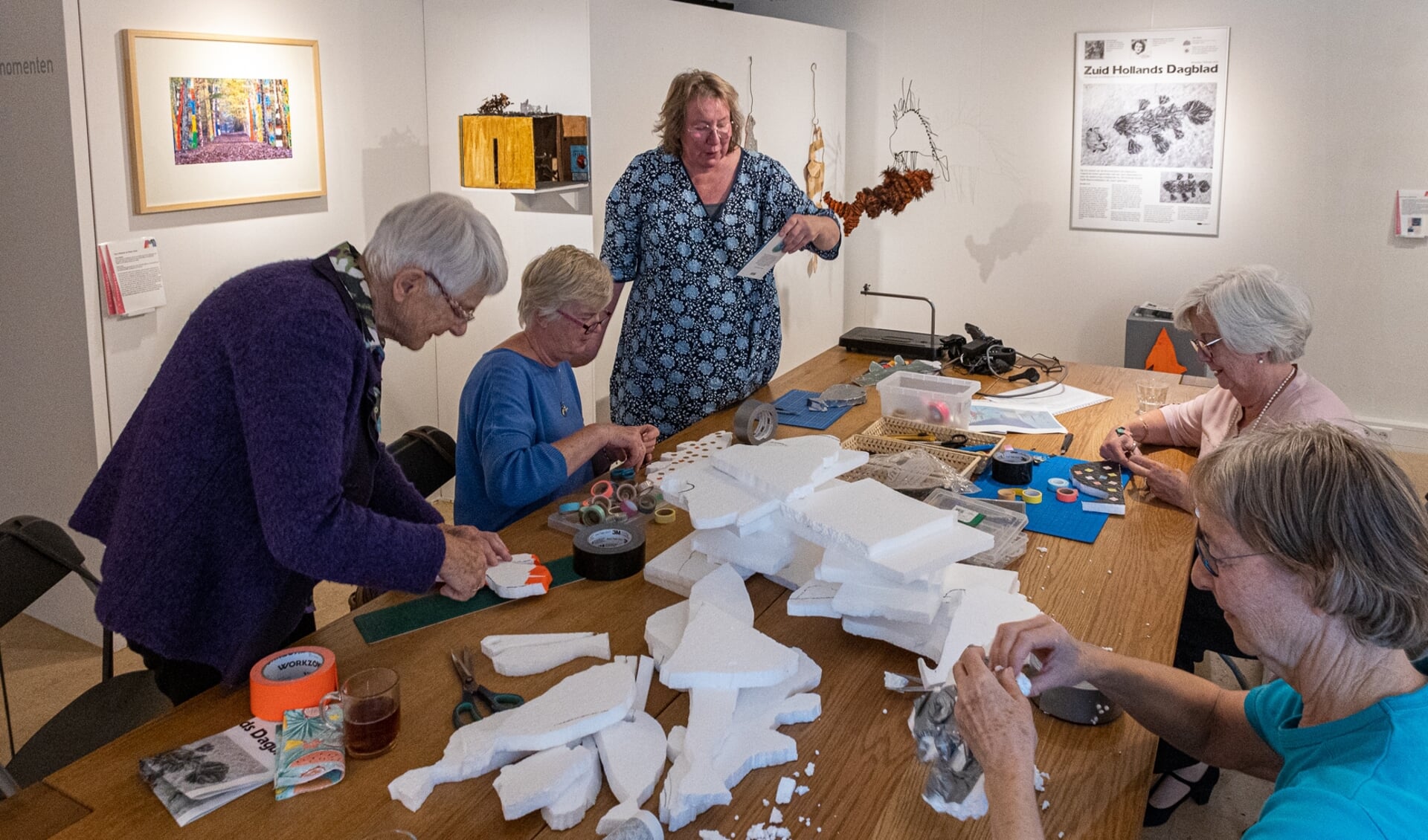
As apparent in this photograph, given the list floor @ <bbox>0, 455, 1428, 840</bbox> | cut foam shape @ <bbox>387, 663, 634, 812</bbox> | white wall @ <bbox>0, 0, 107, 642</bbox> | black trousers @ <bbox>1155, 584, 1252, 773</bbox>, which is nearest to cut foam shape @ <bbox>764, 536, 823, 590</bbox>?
cut foam shape @ <bbox>387, 663, 634, 812</bbox>

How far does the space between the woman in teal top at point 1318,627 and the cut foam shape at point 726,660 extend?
0.31 meters

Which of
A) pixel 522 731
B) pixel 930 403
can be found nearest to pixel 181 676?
pixel 522 731

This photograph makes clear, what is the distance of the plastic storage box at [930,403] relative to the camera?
319cm

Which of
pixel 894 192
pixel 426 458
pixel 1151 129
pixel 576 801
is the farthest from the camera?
pixel 1151 129

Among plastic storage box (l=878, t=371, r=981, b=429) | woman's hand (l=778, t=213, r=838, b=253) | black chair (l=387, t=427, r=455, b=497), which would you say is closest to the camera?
black chair (l=387, t=427, r=455, b=497)

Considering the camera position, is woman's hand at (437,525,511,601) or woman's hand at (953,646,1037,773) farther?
woman's hand at (437,525,511,601)

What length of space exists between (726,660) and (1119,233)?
514cm

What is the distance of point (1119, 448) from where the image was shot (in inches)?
112

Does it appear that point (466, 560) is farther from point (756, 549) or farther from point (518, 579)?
point (756, 549)

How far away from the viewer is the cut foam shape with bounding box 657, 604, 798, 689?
5.45ft

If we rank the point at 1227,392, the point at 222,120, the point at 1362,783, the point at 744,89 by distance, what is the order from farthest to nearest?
the point at 744,89 < the point at 222,120 < the point at 1227,392 < the point at 1362,783

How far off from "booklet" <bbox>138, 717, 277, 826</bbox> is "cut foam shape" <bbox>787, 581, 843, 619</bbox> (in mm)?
874

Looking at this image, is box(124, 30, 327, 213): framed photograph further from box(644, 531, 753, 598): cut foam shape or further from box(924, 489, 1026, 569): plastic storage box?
box(924, 489, 1026, 569): plastic storage box

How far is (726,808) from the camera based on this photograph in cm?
147
